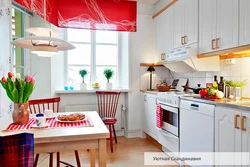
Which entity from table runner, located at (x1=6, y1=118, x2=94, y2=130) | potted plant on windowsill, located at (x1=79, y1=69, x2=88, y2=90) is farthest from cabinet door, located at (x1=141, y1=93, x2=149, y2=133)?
table runner, located at (x1=6, y1=118, x2=94, y2=130)

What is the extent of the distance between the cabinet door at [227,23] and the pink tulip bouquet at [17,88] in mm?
1989

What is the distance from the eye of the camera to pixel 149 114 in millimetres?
3463

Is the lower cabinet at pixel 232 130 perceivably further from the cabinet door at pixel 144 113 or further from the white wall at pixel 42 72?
the white wall at pixel 42 72

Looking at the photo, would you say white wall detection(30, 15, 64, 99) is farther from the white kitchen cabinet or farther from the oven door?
the oven door

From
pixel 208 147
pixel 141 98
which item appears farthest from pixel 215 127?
pixel 141 98

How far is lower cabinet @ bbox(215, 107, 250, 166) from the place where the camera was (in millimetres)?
1565

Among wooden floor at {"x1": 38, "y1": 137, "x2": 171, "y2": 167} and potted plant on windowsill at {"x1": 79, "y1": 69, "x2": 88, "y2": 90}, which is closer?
wooden floor at {"x1": 38, "y1": 137, "x2": 171, "y2": 167}

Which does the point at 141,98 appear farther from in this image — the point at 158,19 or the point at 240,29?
the point at 240,29

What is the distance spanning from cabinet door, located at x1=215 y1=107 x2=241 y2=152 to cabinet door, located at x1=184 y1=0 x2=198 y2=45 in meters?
1.18

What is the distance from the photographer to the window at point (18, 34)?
2.75 metres

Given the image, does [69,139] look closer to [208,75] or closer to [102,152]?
→ [102,152]

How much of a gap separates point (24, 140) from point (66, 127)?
0.66 meters

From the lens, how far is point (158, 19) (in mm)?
3762

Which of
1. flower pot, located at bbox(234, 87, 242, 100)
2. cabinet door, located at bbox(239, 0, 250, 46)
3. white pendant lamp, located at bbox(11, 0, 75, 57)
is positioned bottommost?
flower pot, located at bbox(234, 87, 242, 100)
